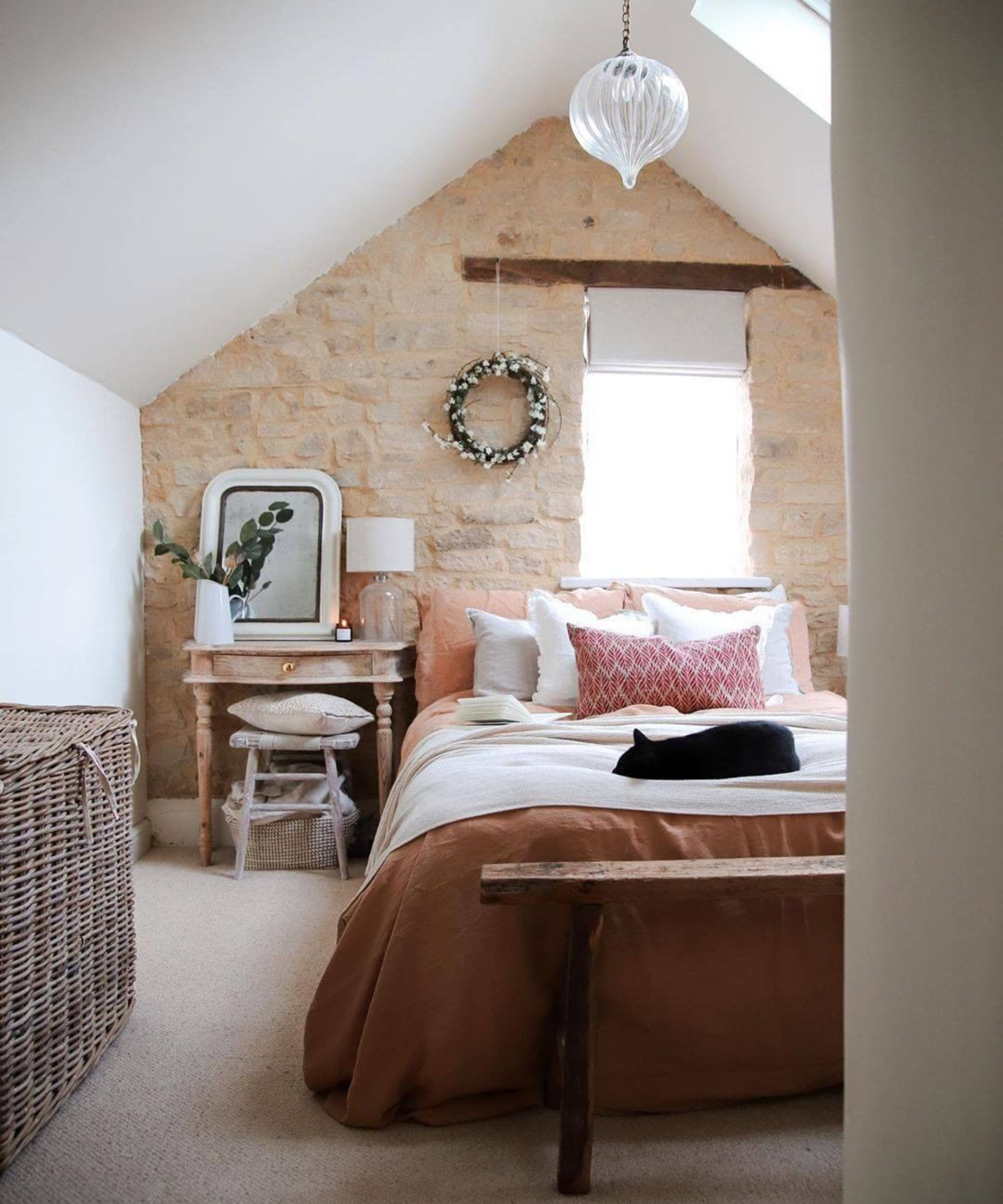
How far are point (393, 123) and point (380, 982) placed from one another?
9.63 feet

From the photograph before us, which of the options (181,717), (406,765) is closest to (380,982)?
(406,765)


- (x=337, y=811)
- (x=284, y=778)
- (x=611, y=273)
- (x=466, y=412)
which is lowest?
(x=337, y=811)

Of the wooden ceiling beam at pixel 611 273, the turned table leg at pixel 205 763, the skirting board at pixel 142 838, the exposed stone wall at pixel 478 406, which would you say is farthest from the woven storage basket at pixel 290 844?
the wooden ceiling beam at pixel 611 273

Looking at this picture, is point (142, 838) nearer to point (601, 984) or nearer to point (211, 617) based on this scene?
point (211, 617)

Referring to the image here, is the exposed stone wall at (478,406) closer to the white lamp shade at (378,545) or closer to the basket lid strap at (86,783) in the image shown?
the white lamp shade at (378,545)

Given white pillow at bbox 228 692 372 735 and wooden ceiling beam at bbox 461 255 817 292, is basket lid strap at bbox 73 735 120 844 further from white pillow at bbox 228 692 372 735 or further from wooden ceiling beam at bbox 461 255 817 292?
wooden ceiling beam at bbox 461 255 817 292

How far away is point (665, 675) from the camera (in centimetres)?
286

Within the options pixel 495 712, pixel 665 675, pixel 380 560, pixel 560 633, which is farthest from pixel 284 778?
pixel 665 675

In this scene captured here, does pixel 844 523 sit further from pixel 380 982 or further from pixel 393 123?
pixel 380 982

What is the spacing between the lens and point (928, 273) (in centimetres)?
65

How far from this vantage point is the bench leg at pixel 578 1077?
1.48 metres

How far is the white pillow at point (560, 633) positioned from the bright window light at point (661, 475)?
28.4 inches

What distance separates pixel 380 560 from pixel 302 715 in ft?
2.32

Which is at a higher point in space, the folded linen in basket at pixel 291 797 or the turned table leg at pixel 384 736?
the turned table leg at pixel 384 736
